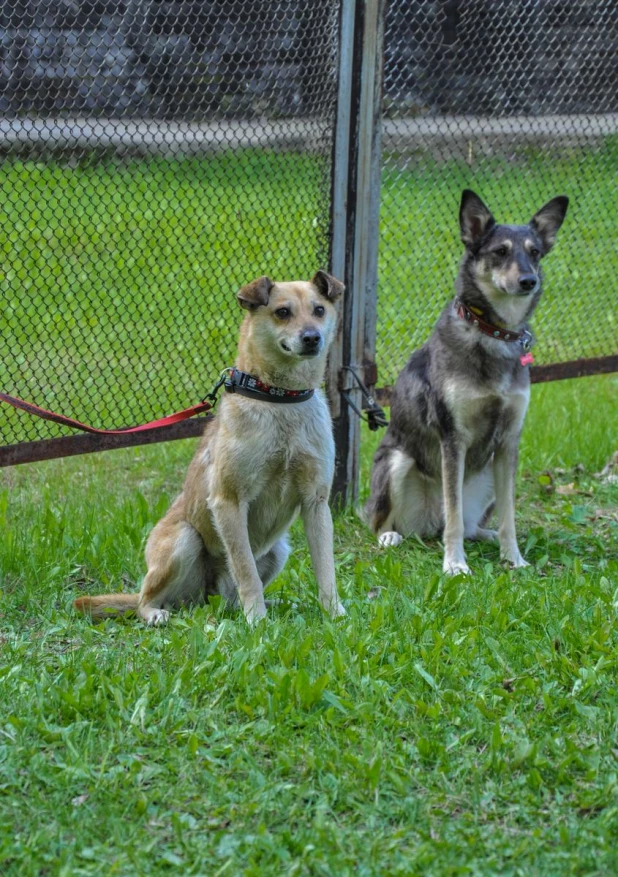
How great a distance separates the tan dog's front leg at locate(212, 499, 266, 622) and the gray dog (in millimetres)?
1317

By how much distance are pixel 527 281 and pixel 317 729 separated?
2.51 metres

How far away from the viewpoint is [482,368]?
4.91 meters

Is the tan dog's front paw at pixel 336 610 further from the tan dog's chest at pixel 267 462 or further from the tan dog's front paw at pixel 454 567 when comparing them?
the tan dog's front paw at pixel 454 567

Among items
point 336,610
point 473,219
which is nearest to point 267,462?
point 336,610

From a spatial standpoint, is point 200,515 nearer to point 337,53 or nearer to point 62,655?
point 62,655

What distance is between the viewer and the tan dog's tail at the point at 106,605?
13.5 feet

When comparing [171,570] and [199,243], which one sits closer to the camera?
[171,570]

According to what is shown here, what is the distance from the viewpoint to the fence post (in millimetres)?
5082

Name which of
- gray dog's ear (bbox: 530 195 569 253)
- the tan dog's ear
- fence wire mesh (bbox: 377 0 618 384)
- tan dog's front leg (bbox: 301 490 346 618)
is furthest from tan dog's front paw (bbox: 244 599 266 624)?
fence wire mesh (bbox: 377 0 618 384)

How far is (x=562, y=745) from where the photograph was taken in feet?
9.99

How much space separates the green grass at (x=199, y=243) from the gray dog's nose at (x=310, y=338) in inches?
62.8

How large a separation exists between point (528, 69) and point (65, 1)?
2.68m

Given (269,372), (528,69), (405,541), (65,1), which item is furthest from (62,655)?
(528,69)

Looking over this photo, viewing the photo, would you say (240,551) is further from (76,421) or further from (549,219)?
(549,219)
